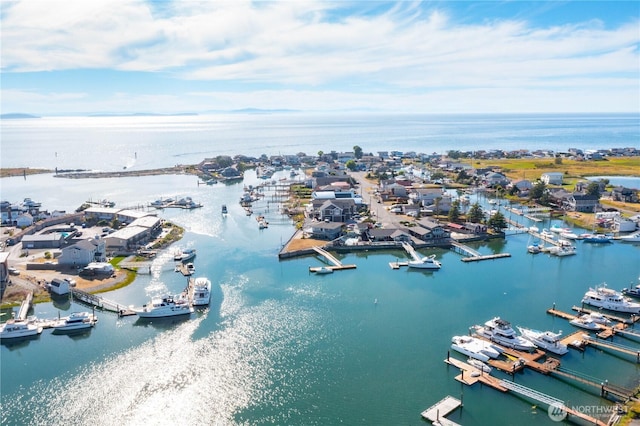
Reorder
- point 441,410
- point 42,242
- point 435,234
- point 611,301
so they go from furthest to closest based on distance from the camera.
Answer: point 435,234 < point 42,242 < point 611,301 < point 441,410

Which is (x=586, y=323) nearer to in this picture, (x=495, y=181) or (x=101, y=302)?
(x=101, y=302)

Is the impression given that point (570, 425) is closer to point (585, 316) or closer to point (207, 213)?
point (585, 316)

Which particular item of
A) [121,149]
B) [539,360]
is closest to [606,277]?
[539,360]

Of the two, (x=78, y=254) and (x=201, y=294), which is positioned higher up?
(x=78, y=254)

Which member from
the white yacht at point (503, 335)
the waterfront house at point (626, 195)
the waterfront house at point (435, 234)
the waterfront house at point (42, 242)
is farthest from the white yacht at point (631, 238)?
the waterfront house at point (42, 242)

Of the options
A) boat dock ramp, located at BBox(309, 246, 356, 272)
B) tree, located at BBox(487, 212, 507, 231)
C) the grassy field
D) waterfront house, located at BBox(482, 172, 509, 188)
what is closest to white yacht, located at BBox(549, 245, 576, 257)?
tree, located at BBox(487, 212, 507, 231)

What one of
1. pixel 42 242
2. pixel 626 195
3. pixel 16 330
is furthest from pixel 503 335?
pixel 626 195
